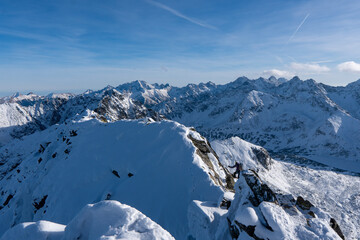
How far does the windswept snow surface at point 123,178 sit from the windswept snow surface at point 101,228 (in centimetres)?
1121

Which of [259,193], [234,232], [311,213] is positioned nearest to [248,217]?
[234,232]

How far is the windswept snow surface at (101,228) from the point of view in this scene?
361 inches

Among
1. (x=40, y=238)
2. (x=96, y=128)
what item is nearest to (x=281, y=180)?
(x=96, y=128)

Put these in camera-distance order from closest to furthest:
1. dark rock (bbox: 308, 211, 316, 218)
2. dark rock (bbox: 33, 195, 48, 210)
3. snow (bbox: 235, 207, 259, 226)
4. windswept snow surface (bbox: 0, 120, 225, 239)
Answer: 1. snow (bbox: 235, 207, 259, 226)
2. dark rock (bbox: 308, 211, 316, 218)
3. windswept snow surface (bbox: 0, 120, 225, 239)
4. dark rock (bbox: 33, 195, 48, 210)

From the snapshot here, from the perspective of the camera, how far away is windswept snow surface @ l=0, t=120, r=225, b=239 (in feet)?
73.8

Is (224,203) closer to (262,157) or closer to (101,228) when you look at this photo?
(101,228)

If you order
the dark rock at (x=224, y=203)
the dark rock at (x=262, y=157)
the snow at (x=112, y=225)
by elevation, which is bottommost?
the dark rock at (x=262, y=157)

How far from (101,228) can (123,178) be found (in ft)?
63.6

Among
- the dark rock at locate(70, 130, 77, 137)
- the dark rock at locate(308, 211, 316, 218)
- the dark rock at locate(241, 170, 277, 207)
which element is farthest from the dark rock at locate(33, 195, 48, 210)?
the dark rock at locate(308, 211, 316, 218)

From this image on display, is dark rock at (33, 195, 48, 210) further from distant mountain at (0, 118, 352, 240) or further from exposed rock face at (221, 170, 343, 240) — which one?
exposed rock face at (221, 170, 343, 240)

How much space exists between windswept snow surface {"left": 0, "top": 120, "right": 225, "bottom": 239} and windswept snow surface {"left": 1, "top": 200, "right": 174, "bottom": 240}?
1121 centimetres

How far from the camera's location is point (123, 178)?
93.2ft

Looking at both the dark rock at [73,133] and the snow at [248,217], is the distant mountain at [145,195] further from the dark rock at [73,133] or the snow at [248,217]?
the dark rock at [73,133]

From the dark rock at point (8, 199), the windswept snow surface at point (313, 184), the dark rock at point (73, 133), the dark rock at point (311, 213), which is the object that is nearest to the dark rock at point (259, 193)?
the dark rock at point (311, 213)
